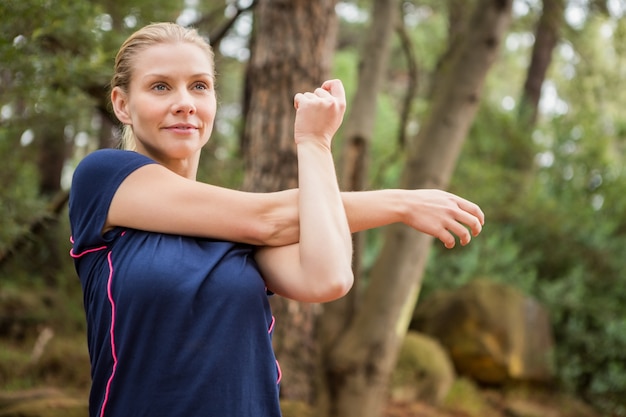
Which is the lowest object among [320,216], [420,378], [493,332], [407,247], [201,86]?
[420,378]

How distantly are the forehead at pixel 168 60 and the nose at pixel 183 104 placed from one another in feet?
0.18

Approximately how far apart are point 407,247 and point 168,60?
12.7 ft

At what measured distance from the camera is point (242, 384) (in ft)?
5.56

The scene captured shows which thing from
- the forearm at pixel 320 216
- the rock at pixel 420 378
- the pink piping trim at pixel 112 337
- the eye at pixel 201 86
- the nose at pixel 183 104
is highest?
the eye at pixel 201 86

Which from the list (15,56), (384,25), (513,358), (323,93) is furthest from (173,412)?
(513,358)

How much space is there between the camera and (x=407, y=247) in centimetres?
554

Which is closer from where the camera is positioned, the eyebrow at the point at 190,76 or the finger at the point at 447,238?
the finger at the point at 447,238

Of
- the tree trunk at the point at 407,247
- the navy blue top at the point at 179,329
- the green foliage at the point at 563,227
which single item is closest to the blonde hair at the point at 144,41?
the navy blue top at the point at 179,329

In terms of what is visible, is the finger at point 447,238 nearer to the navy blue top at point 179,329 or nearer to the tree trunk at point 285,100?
the navy blue top at point 179,329

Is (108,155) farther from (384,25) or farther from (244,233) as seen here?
(384,25)

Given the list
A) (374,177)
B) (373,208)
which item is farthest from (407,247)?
(373,208)

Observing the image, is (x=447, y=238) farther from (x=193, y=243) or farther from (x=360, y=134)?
(x=360, y=134)

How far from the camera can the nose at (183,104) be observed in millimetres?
1813

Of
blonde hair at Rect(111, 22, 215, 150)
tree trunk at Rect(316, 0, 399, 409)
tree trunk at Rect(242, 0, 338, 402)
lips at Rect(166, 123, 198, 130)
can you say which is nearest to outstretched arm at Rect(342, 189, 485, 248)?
lips at Rect(166, 123, 198, 130)
